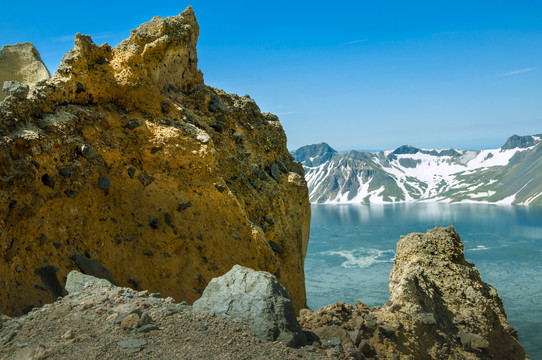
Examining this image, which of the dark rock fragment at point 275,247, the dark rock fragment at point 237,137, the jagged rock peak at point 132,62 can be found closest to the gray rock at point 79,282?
the jagged rock peak at point 132,62

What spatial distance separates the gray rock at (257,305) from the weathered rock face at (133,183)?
3.68 meters

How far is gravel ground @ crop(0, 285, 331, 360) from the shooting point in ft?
19.0

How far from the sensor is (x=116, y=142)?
11.7 m

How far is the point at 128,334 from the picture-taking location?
20.1 ft

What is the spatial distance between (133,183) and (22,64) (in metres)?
10.1

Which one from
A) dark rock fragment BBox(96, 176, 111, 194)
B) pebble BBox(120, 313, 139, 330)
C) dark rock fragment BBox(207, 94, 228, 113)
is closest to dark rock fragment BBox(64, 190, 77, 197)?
dark rock fragment BBox(96, 176, 111, 194)

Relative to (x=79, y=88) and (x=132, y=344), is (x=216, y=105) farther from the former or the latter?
(x=132, y=344)

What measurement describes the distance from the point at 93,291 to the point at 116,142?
5.08 metres

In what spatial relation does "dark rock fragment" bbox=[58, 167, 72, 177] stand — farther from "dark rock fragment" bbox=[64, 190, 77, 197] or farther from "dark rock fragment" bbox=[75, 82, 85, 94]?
"dark rock fragment" bbox=[75, 82, 85, 94]

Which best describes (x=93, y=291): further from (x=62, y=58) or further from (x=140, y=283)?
(x=62, y=58)

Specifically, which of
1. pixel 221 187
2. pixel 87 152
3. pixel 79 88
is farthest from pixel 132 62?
pixel 221 187

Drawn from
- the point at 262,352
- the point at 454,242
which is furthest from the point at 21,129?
the point at 454,242

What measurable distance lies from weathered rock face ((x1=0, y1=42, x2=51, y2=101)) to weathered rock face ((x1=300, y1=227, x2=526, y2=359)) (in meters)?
14.7

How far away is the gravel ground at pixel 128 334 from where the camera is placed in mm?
5805
